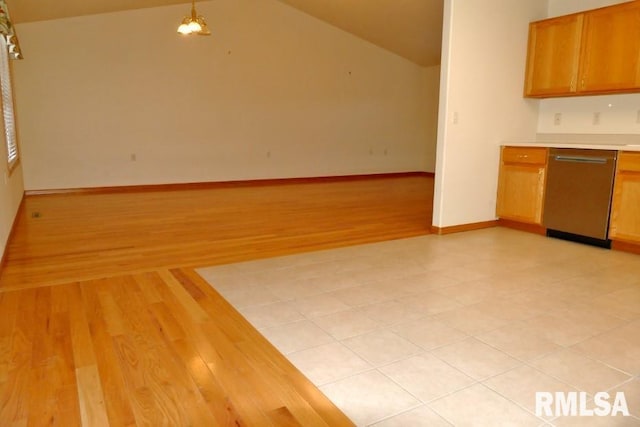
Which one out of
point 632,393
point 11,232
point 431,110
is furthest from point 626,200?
point 431,110

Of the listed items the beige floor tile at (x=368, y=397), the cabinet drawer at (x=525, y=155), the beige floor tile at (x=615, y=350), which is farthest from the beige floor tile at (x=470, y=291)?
the cabinet drawer at (x=525, y=155)

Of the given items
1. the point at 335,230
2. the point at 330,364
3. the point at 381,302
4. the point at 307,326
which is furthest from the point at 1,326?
the point at 335,230

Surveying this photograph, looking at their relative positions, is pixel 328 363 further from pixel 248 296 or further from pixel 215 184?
pixel 215 184

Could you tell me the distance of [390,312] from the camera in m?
2.48

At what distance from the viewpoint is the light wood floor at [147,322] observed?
162cm

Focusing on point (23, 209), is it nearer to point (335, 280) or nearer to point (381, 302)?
point (335, 280)

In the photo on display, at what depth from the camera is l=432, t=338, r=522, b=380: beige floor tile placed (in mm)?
1871

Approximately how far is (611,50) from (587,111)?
2.14 feet

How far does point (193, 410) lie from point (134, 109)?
624 centimetres

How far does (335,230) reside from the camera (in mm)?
4434

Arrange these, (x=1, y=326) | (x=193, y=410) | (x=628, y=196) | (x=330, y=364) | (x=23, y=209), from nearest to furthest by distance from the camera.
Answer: (x=193, y=410) < (x=330, y=364) < (x=1, y=326) < (x=628, y=196) < (x=23, y=209)

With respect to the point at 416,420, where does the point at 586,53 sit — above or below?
above

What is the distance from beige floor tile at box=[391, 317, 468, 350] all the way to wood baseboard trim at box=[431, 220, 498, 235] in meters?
2.05

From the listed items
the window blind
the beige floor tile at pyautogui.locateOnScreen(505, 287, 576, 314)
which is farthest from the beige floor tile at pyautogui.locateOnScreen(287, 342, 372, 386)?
the window blind
